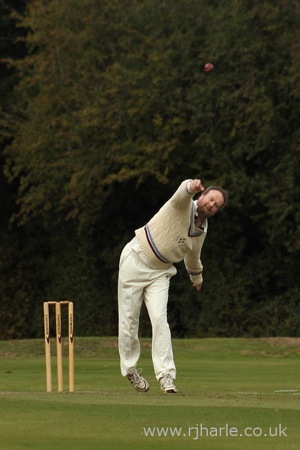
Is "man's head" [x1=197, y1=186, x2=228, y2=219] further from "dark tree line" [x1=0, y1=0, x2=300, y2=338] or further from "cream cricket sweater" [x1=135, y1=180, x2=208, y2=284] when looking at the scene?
"dark tree line" [x1=0, y1=0, x2=300, y2=338]

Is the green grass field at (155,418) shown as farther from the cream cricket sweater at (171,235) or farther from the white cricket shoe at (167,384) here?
the cream cricket sweater at (171,235)

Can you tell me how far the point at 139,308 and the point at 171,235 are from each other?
0.75 meters

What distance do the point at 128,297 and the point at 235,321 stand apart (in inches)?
707

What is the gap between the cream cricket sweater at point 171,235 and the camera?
11.2 meters

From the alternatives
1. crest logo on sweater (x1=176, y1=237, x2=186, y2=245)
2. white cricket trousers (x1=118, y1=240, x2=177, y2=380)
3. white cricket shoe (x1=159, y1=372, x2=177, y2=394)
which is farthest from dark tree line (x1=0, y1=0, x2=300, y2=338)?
white cricket shoe (x1=159, y1=372, x2=177, y2=394)

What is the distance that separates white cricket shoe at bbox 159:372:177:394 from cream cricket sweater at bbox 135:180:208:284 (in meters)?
0.92

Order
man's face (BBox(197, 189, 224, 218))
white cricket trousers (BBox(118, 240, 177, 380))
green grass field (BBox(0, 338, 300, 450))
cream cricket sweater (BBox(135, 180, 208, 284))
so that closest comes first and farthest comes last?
green grass field (BBox(0, 338, 300, 450))
man's face (BBox(197, 189, 224, 218))
cream cricket sweater (BBox(135, 180, 208, 284))
white cricket trousers (BBox(118, 240, 177, 380))

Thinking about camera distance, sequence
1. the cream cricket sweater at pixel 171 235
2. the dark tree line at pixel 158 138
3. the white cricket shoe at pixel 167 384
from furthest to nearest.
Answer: the dark tree line at pixel 158 138, the white cricket shoe at pixel 167 384, the cream cricket sweater at pixel 171 235

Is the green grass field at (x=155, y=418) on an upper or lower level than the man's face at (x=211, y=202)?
lower

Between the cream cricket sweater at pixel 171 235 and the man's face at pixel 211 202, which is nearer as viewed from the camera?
the man's face at pixel 211 202

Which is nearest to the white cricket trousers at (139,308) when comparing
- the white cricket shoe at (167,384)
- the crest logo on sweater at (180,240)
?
the white cricket shoe at (167,384)

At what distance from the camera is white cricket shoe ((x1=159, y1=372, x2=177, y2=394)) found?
11.3m

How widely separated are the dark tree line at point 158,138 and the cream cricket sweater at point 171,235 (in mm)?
14376

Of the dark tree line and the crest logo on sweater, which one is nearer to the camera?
the crest logo on sweater
